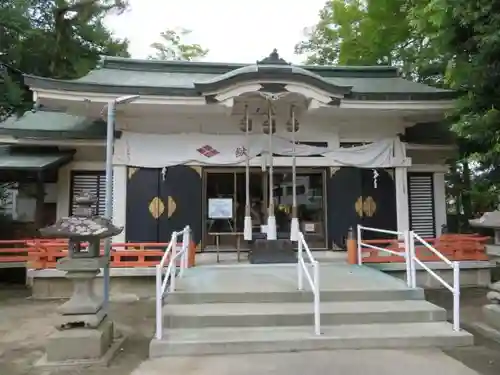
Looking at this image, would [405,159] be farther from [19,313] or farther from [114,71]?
[19,313]

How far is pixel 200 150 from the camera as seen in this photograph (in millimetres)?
9547

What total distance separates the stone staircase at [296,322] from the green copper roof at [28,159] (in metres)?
5.00

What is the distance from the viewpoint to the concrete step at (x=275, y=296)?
6027 millimetres

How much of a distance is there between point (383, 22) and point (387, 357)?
49.2 feet

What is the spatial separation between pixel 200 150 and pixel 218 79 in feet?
5.99

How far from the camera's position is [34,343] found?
555 cm

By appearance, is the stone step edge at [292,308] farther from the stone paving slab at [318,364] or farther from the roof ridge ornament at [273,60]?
the roof ridge ornament at [273,60]

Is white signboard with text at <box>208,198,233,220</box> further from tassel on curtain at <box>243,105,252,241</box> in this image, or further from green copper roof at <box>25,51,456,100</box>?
green copper roof at <box>25,51,456,100</box>

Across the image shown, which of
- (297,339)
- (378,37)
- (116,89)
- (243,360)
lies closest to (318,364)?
(297,339)

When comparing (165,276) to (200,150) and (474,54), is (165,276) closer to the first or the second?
(200,150)

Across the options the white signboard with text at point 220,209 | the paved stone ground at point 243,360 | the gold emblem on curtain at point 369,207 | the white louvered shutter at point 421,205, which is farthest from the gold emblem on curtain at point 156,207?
the white louvered shutter at point 421,205

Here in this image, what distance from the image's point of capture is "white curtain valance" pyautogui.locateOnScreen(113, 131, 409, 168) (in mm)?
9477

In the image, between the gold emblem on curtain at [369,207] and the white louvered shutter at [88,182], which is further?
the white louvered shutter at [88,182]

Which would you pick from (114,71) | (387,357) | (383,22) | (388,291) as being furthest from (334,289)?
(383,22)
